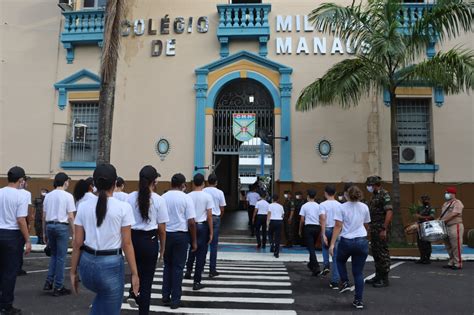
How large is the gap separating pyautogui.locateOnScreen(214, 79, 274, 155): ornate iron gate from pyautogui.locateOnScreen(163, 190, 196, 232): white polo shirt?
8.43m

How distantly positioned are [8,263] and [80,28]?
462 inches

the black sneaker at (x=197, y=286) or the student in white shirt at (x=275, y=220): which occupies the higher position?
the student in white shirt at (x=275, y=220)

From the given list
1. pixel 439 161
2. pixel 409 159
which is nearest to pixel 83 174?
pixel 409 159

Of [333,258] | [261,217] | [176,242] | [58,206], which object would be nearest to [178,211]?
[176,242]

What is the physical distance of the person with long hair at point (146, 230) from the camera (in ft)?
16.5

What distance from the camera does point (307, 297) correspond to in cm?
682

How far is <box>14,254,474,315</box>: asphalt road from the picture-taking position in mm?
6066

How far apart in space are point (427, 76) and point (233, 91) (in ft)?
21.5

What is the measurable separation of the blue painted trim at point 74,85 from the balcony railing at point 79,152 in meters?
1.44

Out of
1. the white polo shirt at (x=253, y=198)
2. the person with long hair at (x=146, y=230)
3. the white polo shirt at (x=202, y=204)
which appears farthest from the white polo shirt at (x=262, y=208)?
the person with long hair at (x=146, y=230)

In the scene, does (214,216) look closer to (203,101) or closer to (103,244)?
(103,244)

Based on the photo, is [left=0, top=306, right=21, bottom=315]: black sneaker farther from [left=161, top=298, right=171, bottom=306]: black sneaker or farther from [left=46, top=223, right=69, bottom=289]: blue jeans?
[left=161, top=298, right=171, bottom=306]: black sneaker

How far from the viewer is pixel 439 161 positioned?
13.6 m

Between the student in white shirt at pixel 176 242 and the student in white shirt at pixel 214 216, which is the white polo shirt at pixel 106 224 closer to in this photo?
the student in white shirt at pixel 176 242
